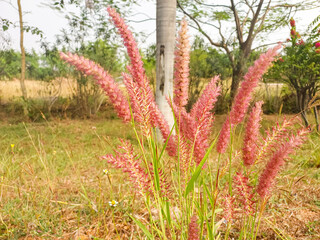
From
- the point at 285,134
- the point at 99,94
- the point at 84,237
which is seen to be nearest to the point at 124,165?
the point at 285,134

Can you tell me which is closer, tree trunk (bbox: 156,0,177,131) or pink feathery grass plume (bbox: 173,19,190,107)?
pink feathery grass plume (bbox: 173,19,190,107)

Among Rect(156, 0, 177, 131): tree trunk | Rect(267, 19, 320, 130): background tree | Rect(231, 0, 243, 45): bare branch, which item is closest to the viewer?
Rect(156, 0, 177, 131): tree trunk

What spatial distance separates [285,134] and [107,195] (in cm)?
164

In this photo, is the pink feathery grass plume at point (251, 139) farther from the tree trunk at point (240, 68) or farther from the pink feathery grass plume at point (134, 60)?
the tree trunk at point (240, 68)

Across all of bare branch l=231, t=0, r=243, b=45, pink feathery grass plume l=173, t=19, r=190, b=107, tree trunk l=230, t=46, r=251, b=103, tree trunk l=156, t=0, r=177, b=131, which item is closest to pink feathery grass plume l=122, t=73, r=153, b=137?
pink feathery grass plume l=173, t=19, r=190, b=107

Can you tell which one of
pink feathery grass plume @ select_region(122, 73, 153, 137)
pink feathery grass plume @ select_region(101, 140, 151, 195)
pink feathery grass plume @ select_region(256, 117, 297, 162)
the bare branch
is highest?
the bare branch

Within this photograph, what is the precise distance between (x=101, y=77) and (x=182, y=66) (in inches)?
10.7

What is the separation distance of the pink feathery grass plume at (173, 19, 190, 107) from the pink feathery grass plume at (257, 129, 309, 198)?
1.08 ft

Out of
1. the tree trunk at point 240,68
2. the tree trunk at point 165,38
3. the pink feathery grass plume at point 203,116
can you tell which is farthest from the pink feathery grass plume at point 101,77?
the tree trunk at point 240,68

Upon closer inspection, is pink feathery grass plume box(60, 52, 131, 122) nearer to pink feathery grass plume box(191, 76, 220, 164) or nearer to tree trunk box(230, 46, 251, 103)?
pink feathery grass plume box(191, 76, 220, 164)

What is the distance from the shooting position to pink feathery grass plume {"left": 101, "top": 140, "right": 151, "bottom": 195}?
2.54 ft

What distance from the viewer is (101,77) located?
0.78 m

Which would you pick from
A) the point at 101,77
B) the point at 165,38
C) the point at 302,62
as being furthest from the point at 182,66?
the point at 302,62

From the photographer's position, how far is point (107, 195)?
2.16 metres
